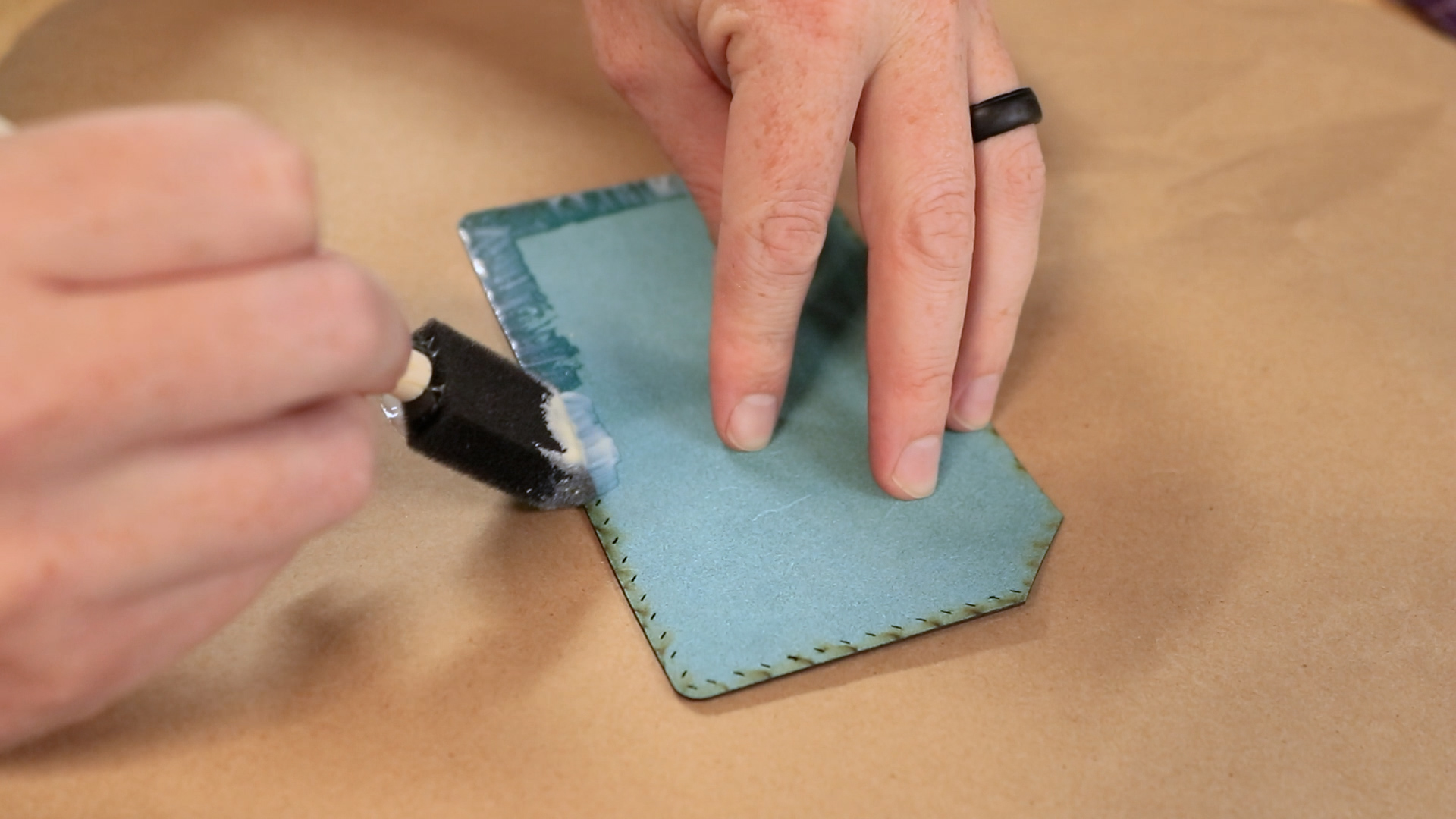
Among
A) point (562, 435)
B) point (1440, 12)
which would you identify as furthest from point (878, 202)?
point (1440, 12)

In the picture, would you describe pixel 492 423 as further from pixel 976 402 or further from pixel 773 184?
pixel 976 402

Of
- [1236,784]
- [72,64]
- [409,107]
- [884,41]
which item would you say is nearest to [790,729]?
[1236,784]

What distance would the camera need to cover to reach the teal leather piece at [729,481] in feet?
2.31

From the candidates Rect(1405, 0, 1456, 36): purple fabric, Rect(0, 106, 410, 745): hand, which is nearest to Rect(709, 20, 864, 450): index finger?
Rect(0, 106, 410, 745): hand

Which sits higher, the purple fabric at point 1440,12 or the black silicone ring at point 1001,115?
the black silicone ring at point 1001,115

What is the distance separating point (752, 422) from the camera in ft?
2.61

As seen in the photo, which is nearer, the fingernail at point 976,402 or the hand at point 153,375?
Answer: the hand at point 153,375

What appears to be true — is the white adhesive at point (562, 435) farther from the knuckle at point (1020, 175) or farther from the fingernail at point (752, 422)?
the knuckle at point (1020, 175)

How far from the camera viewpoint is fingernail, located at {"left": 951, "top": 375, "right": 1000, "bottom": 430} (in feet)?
2.77

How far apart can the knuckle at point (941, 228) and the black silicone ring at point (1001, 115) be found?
9 cm

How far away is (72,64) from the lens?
1096 mm

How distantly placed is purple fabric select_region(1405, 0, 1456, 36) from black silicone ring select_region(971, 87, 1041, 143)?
802mm

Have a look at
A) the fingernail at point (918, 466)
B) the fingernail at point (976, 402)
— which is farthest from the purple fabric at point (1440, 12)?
the fingernail at point (918, 466)

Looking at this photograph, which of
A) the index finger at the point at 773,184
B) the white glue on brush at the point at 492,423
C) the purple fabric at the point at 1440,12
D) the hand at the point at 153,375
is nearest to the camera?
the hand at the point at 153,375
